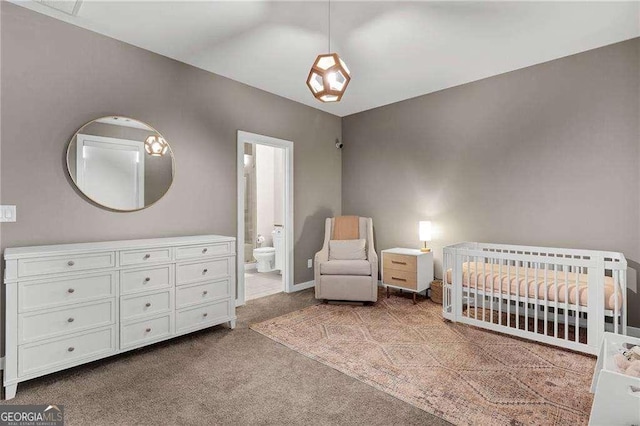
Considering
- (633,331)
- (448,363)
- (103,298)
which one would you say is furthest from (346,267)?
(633,331)

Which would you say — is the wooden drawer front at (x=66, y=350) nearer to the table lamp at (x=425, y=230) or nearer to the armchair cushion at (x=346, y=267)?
the armchair cushion at (x=346, y=267)

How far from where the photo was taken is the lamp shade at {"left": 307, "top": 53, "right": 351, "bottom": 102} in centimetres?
205

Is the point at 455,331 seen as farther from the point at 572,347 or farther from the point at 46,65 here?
the point at 46,65

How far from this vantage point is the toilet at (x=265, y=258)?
5.49 meters

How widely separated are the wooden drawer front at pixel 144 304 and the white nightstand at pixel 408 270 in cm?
253

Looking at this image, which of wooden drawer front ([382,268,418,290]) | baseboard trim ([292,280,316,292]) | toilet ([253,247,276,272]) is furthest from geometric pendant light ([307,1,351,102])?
toilet ([253,247,276,272])

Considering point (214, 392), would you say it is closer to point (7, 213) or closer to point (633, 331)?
point (7, 213)

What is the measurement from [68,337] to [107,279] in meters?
0.42

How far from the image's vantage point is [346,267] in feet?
12.1

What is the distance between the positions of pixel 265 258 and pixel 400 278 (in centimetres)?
249

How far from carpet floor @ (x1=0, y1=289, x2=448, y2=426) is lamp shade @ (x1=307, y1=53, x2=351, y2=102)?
6.37 ft

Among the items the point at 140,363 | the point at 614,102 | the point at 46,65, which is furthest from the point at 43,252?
the point at 614,102
